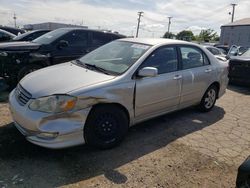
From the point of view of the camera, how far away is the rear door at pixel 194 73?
4.92 meters

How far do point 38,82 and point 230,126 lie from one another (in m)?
3.67

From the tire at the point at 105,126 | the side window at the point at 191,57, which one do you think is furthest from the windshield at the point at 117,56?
the side window at the point at 191,57

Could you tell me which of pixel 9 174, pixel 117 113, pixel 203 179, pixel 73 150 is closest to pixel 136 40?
pixel 117 113

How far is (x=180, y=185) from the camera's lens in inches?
124

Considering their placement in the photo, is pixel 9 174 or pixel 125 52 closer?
pixel 9 174

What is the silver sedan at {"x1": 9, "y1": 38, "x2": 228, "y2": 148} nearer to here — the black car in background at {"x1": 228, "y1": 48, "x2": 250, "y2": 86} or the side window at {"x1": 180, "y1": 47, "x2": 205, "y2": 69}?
the side window at {"x1": 180, "y1": 47, "x2": 205, "y2": 69}

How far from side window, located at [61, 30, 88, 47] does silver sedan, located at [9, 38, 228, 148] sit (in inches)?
110

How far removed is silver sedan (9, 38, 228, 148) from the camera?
333 centimetres

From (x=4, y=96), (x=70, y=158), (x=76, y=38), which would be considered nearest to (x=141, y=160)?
(x=70, y=158)

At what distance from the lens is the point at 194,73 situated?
5.07 m

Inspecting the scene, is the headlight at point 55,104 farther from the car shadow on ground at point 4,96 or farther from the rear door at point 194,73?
the car shadow on ground at point 4,96

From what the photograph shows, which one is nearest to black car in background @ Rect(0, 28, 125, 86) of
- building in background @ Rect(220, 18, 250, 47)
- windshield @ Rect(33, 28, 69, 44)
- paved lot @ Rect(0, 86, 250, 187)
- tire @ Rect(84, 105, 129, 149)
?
windshield @ Rect(33, 28, 69, 44)

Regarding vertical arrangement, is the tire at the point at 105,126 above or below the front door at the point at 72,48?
below

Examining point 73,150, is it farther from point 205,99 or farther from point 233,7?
point 233,7
